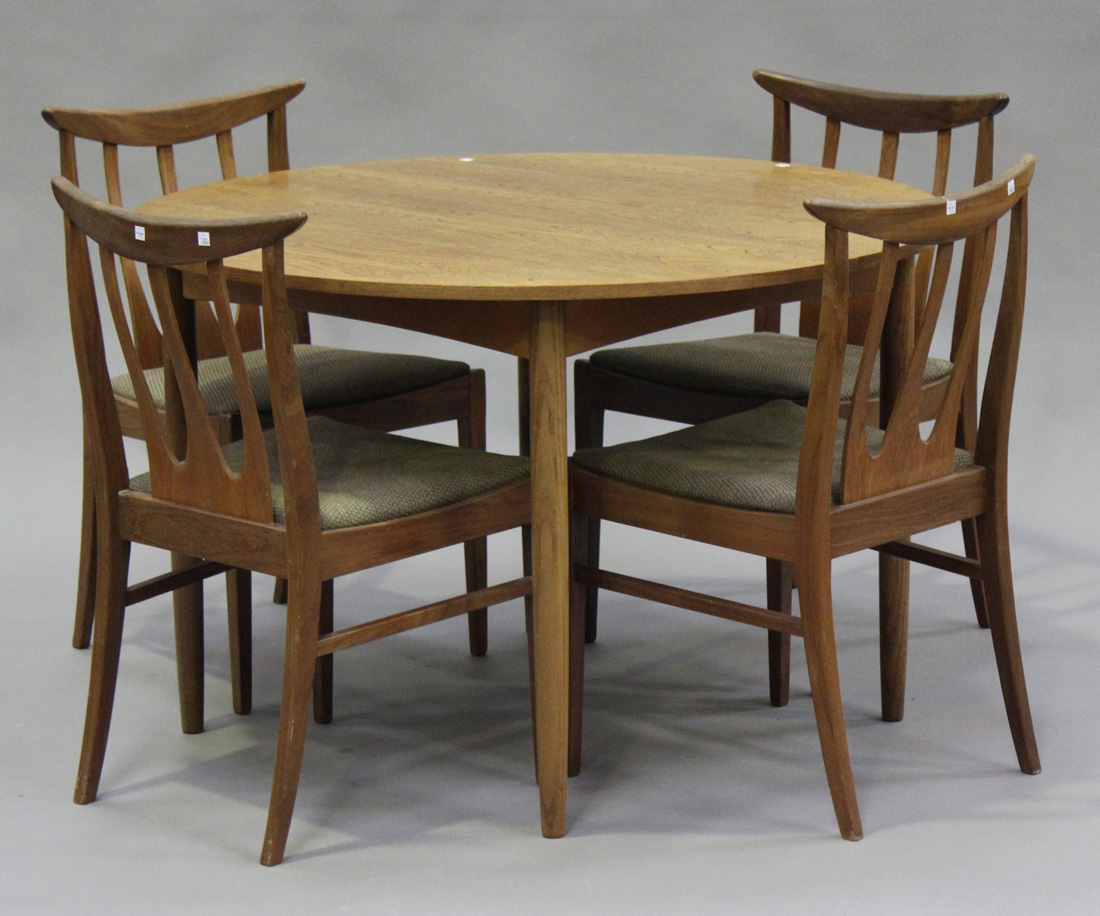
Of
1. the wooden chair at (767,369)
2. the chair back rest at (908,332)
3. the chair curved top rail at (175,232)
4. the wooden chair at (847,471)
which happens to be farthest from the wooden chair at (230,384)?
the chair back rest at (908,332)

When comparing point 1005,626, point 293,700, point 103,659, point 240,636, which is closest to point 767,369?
point 1005,626

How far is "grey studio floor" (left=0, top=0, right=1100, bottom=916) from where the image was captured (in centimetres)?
275

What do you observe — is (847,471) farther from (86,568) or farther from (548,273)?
(86,568)

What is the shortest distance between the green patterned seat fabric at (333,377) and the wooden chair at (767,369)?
291 millimetres

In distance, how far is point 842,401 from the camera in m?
3.34

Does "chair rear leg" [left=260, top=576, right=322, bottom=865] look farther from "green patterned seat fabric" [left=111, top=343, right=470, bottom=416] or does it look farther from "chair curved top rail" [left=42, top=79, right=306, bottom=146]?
"chair curved top rail" [left=42, top=79, right=306, bottom=146]

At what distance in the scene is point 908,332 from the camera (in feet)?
9.84

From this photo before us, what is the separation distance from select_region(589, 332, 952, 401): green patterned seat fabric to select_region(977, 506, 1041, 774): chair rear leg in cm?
46

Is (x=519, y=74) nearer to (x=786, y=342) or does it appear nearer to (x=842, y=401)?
(x=786, y=342)

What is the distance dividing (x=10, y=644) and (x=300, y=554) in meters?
1.31

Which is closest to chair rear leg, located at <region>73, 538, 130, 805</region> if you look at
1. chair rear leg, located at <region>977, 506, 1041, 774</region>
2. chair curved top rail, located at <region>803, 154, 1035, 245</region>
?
chair curved top rail, located at <region>803, 154, 1035, 245</region>

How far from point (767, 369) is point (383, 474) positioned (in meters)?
0.95

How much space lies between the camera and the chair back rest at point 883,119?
361 cm

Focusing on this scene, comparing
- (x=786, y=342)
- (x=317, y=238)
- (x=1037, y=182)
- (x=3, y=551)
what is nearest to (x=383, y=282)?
(x=317, y=238)
